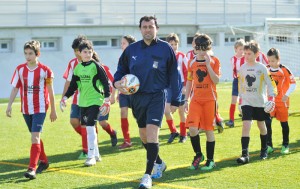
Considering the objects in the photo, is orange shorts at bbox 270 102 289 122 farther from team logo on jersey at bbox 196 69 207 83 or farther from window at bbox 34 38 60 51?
window at bbox 34 38 60 51

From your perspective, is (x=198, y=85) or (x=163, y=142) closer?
(x=198, y=85)

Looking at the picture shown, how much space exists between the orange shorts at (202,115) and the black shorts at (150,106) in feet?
3.87

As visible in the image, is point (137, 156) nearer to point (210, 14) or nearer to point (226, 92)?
point (226, 92)

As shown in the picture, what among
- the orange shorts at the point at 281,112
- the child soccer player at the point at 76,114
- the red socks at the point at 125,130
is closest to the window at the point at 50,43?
the red socks at the point at 125,130

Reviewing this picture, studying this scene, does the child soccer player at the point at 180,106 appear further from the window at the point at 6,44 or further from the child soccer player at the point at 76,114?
the window at the point at 6,44

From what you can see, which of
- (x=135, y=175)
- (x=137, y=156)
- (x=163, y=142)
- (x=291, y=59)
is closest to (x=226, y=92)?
(x=291, y=59)

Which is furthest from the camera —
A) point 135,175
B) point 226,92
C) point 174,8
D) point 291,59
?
point 174,8

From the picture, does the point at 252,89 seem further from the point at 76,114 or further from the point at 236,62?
the point at 236,62

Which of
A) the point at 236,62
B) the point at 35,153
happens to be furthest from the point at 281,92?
the point at 236,62

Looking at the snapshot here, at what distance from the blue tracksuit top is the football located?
11 cm

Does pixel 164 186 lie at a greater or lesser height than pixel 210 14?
lesser

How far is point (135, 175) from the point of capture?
30.9 ft

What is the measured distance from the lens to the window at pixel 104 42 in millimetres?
32688

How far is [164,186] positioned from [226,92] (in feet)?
57.8
